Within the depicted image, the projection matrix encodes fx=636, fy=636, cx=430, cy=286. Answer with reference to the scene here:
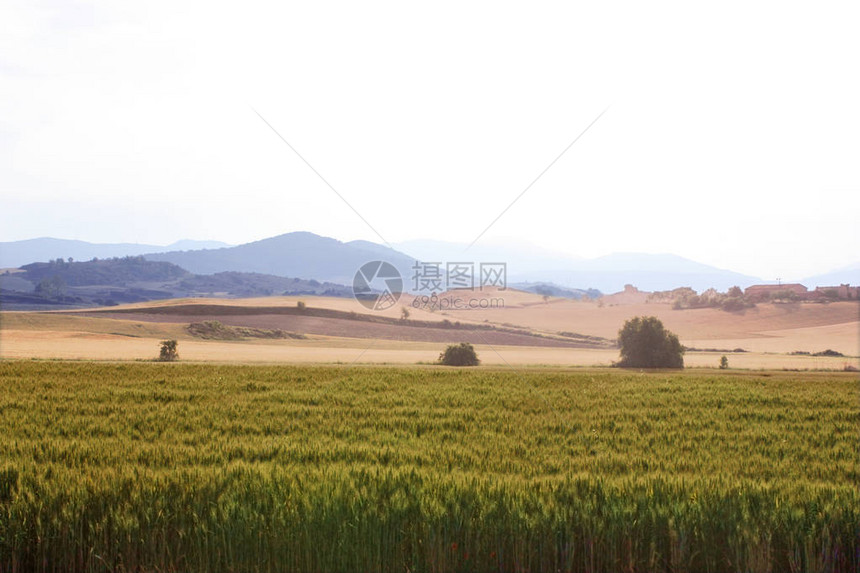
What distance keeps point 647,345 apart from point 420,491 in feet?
90.8

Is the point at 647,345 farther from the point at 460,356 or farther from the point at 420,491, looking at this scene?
the point at 420,491

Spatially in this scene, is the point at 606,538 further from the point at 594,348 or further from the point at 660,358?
the point at 594,348

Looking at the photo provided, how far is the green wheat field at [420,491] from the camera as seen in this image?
5.82 meters

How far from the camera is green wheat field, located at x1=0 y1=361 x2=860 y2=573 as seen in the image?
582 cm

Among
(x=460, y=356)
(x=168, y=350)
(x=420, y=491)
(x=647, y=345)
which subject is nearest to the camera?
(x=420, y=491)

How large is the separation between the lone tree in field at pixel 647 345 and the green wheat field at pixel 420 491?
1857 cm

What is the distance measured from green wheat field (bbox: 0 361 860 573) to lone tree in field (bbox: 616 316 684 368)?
60.9ft

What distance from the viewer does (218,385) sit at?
687 inches

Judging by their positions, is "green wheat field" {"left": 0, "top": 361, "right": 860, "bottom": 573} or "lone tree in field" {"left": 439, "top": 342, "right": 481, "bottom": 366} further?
"lone tree in field" {"left": 439, "top": 342, "right": 481, "bottom": 366}

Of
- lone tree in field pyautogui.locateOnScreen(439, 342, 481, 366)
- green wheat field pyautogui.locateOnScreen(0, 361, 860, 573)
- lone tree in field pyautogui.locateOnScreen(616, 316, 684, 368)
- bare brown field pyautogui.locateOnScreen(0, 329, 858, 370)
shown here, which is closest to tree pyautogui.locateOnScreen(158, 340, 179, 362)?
bare brown field pyautogui.locateOnScreen(0, 329, 858, 370)

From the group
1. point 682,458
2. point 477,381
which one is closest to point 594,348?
point 477,381

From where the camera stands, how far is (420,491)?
6.35 m

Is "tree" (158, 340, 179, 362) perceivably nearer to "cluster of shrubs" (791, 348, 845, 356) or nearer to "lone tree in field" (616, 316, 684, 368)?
"lone tree in field" (616, 316, 684, 368)

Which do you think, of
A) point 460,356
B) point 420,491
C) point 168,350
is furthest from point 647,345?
point 420,491
